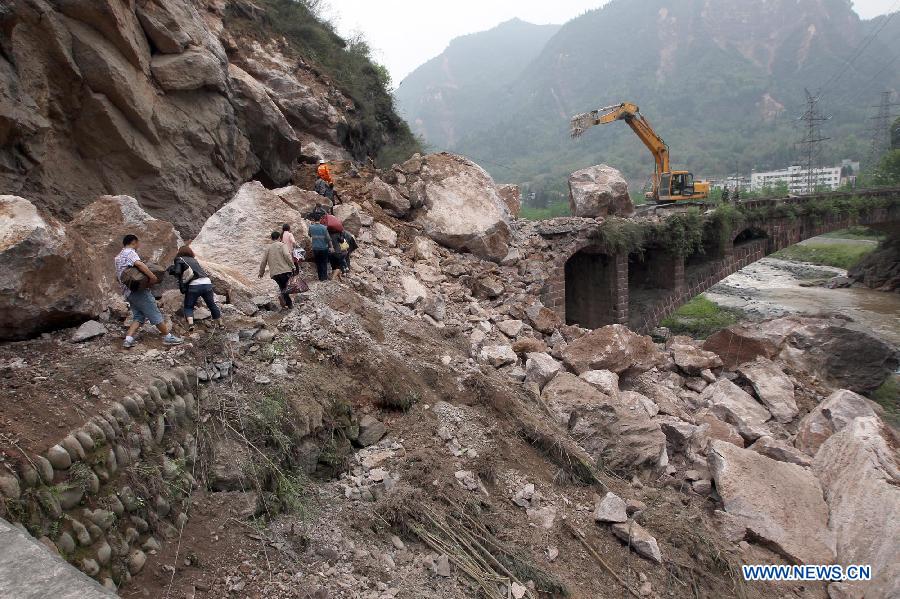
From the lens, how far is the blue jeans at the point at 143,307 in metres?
4.42

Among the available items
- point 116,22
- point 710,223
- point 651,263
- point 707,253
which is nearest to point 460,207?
point 116,22

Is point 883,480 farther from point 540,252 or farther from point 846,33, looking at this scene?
point 846,33

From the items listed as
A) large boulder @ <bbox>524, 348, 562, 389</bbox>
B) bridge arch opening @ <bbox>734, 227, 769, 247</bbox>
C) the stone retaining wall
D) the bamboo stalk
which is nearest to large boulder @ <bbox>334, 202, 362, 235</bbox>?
large boulder @ <bbox>524, 348, 562, 389</bbox>

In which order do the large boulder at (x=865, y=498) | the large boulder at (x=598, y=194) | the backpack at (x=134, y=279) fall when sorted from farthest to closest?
the large boulder at (x=598, y=194) → the large boulder at (x=865, y=498) → the backpack at (x=134, y=279)

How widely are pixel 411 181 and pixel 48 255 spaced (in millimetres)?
7748

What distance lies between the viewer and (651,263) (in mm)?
17141

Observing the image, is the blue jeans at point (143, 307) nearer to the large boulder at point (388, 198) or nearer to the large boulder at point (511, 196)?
the large boulder at point (388, 198)

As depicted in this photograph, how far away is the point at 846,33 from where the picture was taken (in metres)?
118

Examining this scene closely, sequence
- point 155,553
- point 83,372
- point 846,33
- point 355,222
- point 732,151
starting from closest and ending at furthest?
point 155,553
point 83,372
point 355,222
point 732,151
point 846,33

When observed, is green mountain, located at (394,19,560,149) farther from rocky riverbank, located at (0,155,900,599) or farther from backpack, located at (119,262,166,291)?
backpack, located at (119,262,166,291)

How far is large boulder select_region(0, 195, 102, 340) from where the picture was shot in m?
3.88

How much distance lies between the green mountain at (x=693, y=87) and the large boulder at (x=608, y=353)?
54120 mm

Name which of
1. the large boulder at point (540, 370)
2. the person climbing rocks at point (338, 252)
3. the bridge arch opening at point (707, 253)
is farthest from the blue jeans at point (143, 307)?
the bridge arch opening at point (707, 253)

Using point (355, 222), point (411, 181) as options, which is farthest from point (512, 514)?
point (411, 181)
